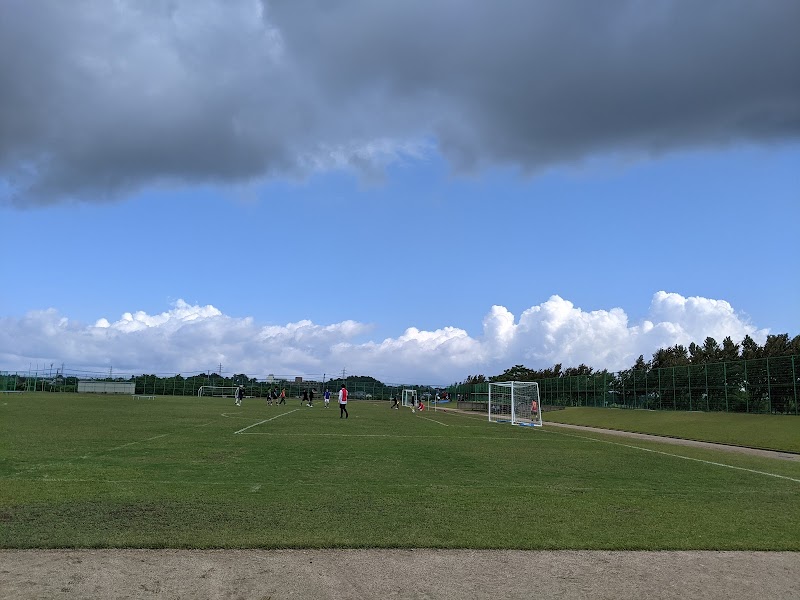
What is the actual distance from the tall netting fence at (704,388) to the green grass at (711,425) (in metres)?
1.43

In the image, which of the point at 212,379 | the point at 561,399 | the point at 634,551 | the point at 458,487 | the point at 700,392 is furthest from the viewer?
the point at 212,379

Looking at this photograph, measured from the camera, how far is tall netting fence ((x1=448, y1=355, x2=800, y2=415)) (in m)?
32.4

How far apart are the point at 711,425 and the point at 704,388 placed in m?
7.47

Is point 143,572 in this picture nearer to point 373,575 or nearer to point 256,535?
point 256,535

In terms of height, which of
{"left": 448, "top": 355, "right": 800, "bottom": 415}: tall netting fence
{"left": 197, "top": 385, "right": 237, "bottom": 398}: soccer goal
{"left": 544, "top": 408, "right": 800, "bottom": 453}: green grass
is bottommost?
{"left": 197, "top": 385, "right": 237, "bottom": 398}: soccer goal

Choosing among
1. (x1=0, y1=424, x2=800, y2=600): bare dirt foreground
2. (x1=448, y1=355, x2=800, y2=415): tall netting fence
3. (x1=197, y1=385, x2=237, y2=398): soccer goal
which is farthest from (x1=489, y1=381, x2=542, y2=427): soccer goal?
(x1=197, y1=385, x2=237, y2=398): soccer goal

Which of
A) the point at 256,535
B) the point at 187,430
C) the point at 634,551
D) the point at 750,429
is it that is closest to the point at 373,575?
the point at 256,535

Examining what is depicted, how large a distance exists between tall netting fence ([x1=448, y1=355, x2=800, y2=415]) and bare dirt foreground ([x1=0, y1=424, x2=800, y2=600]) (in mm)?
29308

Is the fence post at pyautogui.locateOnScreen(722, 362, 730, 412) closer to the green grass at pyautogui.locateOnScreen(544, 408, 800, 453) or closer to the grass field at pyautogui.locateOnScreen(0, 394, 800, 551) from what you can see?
the green grass at pyautogui.locateOnScreen(544, 408, 800, 453)

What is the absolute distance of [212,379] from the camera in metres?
104

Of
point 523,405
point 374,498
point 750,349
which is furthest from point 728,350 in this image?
point 374,498

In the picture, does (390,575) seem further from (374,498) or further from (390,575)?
(374,498)

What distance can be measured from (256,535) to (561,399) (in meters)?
Answer: 56.7

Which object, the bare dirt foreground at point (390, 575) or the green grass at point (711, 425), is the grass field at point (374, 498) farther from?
the green grass at point (711, 425)
